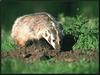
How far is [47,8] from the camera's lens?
2058cm

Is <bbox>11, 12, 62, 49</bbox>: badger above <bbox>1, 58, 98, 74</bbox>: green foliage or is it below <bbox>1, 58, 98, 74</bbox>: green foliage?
above

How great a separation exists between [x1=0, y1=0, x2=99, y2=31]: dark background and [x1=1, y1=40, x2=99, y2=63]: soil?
865cm

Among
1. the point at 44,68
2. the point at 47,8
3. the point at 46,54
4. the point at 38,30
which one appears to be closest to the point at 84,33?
the point at 38,30

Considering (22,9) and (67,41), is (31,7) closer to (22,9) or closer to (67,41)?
(22,9)

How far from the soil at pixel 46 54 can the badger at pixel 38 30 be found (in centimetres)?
30

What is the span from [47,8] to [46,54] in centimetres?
1051

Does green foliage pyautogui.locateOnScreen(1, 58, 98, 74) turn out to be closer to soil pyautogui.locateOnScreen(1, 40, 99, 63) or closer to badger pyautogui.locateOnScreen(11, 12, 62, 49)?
soil pyautogui.locateOnScreen(1, 40, 99, 63)

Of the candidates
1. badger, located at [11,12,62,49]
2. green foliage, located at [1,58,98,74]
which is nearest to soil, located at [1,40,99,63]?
badger, located at [11,12,62,49]

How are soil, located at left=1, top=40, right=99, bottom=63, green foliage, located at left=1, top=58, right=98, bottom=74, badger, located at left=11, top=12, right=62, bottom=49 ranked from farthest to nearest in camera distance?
badger, located at left=11, top=12, right=62, bottom=49
soil, located at left=1, top=40, right=99, bottom=63
green foliage, located at left=1, top=58, right=98, bottom=74

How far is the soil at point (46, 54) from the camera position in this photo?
9891 mm

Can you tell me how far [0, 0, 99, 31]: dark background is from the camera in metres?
19.7

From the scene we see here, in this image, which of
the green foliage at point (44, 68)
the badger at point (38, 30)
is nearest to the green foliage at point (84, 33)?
the badger at point (38, 30)

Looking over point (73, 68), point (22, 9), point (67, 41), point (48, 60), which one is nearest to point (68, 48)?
point (67, 41)

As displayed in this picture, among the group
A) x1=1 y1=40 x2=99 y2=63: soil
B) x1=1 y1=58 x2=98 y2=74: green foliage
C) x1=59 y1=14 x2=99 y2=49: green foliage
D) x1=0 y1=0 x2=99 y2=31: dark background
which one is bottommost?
x1=1 y1=58 x2=98 y2=74: green foliage
